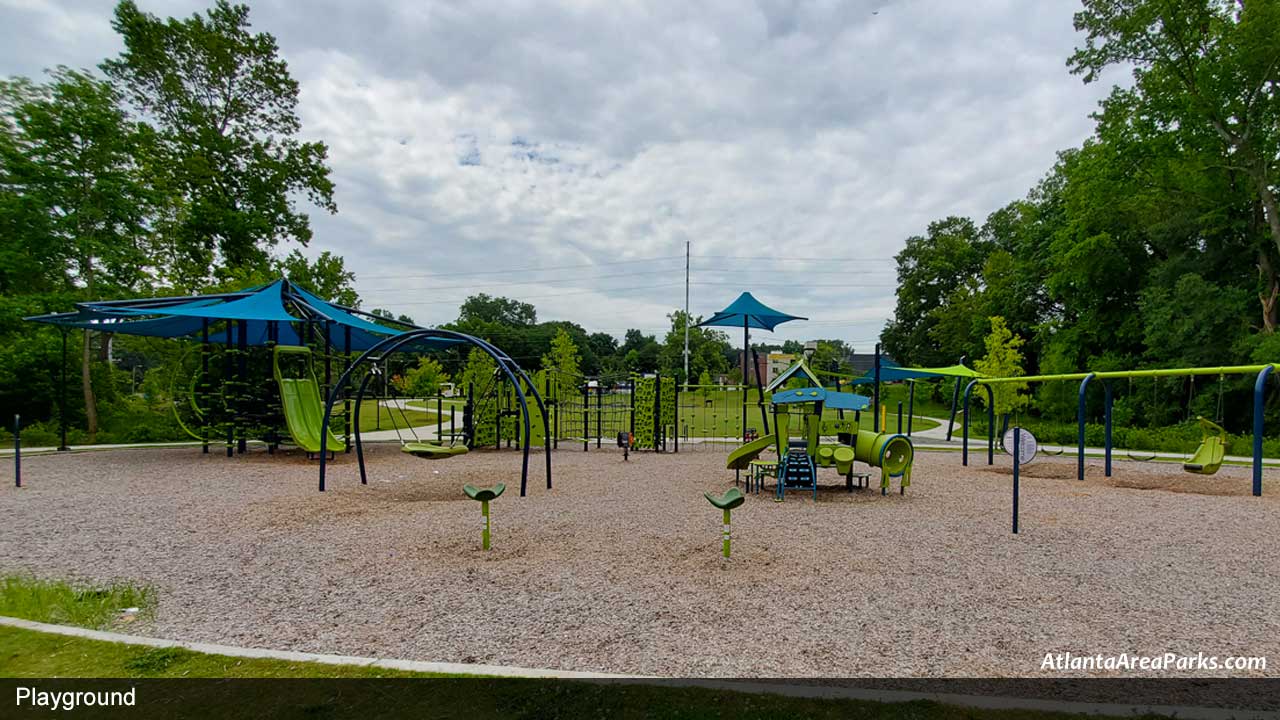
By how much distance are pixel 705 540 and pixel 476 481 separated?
5.19 m

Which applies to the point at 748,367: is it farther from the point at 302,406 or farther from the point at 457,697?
the point at 457,697

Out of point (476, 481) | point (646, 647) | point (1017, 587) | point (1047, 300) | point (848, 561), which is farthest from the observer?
point (1047, 300)

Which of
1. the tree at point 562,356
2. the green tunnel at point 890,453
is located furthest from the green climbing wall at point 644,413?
the tree at point 562,356

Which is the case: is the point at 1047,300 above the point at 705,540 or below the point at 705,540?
above

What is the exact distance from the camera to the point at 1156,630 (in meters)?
3.91

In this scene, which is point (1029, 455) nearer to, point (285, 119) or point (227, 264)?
point (227, 264)

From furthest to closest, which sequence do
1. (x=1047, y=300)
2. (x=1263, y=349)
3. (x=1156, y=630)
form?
(x=1047, y=300) < (x=1263, y=349) < (x=1156, y=630)

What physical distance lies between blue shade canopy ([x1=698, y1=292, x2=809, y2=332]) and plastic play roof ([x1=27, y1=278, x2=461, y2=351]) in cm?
617

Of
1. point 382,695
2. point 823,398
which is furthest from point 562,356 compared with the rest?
point 382,695

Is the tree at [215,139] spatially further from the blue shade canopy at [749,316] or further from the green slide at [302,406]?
the blue shade canopy at [749,316]

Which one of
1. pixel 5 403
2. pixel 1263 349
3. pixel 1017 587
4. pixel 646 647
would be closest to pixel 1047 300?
pixel 1263 349

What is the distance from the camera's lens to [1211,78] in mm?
19547

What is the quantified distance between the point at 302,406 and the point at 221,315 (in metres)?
2.39

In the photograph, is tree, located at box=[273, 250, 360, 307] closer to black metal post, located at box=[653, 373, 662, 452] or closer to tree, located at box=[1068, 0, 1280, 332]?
black metal post, located at box=[653, 373, 662, 452]
